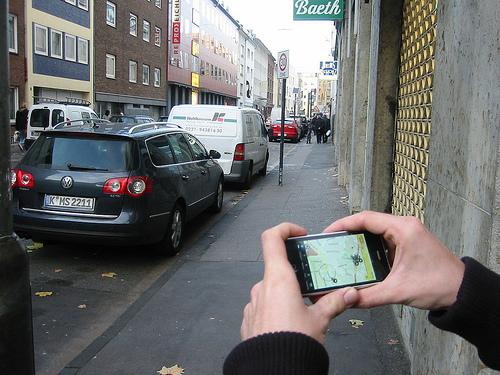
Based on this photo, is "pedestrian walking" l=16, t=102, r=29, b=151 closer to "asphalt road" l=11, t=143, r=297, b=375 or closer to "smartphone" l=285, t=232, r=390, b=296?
"asphalt road" l=11, t=143, r=297, b=375

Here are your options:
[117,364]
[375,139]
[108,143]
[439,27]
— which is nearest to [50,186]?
[108,143]

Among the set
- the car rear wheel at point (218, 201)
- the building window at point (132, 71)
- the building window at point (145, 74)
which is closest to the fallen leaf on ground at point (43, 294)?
the car rear wheel at point (218, 201)

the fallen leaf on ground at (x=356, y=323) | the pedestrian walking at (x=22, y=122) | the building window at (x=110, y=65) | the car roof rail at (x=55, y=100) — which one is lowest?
the fallen leaf on ground at (x=356, y=323)

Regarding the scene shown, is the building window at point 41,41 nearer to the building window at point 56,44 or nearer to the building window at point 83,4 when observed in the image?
the building window at point 56,44

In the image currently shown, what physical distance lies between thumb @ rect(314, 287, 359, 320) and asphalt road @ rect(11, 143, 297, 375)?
10.6 ft

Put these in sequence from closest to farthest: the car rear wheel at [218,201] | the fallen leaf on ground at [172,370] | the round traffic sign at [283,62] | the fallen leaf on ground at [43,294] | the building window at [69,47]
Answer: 1. the fallen leaf on ground at [172,370]
2. the fallen leaf on ground at [43,294]
3. the car rear wheel at [218,201]
4. the round traffic sign at [283,62]
5. the building window at [69,47]

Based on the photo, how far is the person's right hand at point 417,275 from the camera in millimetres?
Result: 1116

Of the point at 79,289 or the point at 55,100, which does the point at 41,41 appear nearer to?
the point at 55,100

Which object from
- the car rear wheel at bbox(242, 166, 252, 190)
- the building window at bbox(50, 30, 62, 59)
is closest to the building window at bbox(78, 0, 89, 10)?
the building window at bbox(50, 30, 62, 59)

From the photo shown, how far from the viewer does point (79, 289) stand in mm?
5465

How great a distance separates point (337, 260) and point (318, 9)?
1237cm

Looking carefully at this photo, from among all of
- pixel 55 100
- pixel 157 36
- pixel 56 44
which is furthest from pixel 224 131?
pixel 157 36

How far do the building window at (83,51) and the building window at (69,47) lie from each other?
66cm

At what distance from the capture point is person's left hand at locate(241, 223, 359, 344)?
3.31 feet
